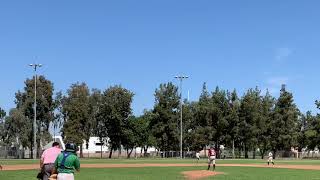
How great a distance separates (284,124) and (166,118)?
23.5 metres

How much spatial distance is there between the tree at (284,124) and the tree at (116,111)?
29625mm

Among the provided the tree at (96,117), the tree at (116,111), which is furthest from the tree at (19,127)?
the tree at (116,111)

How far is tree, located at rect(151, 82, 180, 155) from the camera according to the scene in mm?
111750

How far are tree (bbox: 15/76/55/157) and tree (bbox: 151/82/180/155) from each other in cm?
2167

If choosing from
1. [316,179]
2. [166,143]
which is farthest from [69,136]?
[316,179]

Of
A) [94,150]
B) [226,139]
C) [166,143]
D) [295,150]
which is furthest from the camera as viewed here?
[94,150]

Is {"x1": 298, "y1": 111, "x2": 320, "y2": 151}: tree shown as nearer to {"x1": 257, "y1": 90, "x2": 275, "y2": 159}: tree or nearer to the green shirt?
{"x1": 257, "y1": 90, "x2": 275, "y2": 159}: tree

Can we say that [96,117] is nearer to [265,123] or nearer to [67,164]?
[265,123]

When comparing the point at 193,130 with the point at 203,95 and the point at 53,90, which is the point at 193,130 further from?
the point at 53,90

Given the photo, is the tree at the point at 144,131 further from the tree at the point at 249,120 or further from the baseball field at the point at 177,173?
the baseball field at the point at 177,173

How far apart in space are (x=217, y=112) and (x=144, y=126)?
1701 cm

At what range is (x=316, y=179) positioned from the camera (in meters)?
30.4

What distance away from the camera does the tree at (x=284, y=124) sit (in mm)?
108438

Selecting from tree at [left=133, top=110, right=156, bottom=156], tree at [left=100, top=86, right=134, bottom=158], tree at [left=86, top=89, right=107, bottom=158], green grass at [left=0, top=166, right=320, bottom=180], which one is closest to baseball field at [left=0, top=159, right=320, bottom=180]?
green grass at [left=0, top=166, right=320, bottom=180]
